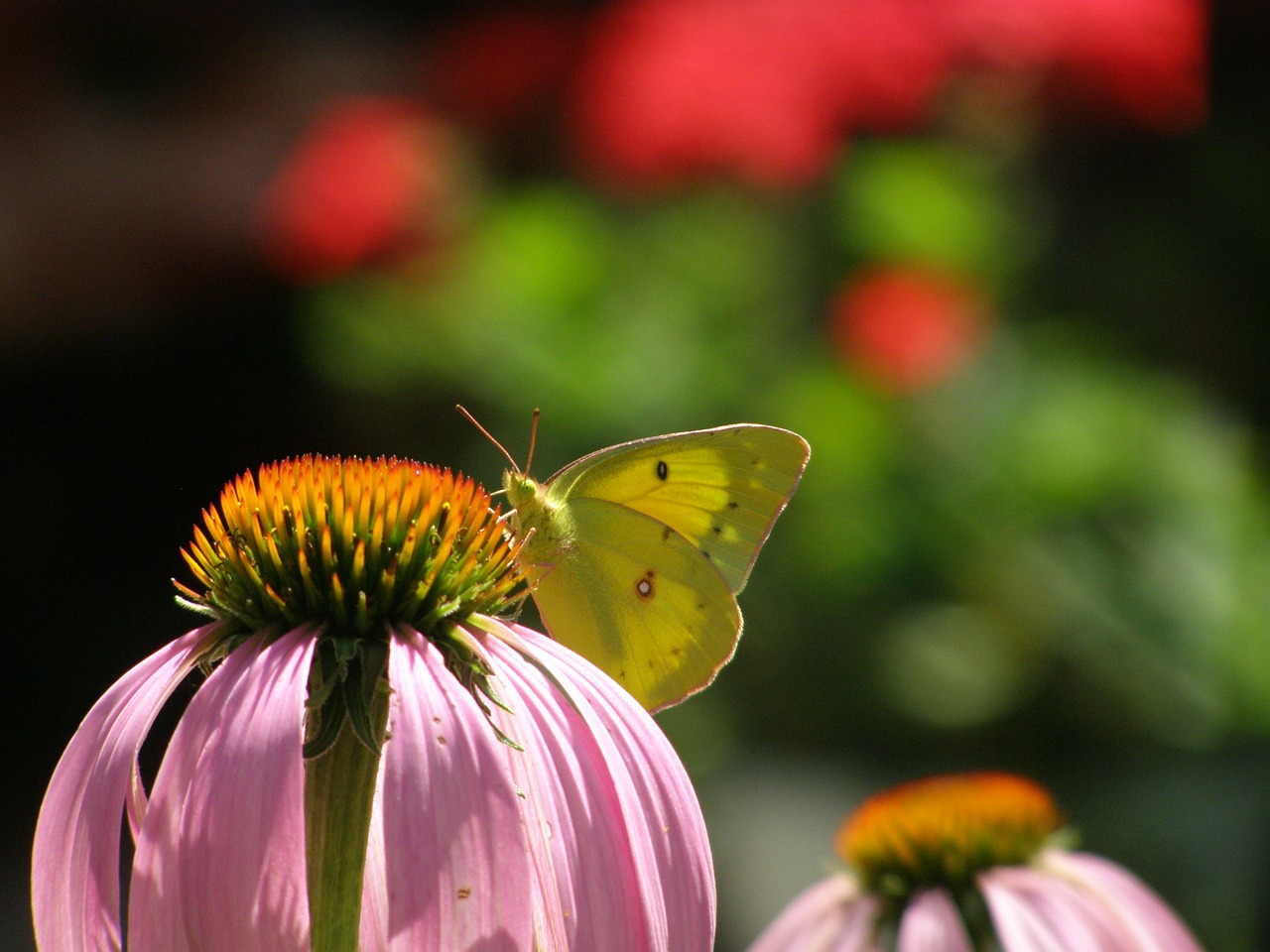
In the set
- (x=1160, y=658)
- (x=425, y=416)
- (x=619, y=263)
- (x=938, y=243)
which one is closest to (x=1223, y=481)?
(x=1160, y=658)

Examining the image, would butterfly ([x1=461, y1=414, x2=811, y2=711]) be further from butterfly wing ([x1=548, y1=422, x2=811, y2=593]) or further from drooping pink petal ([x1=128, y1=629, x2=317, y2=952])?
drooping pink petal ([x1=128, y1=629, x2=317, y2=952])

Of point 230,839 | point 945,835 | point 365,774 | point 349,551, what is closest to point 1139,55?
point 945,835

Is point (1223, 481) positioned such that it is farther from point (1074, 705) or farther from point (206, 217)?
point (206, 217)

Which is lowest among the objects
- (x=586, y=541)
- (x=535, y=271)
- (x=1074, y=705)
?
(x=1074, y=705)

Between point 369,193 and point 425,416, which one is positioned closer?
point 369,193

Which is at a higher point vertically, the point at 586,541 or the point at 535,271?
the point at 535,271

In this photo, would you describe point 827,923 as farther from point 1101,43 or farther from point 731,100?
point 1101,43

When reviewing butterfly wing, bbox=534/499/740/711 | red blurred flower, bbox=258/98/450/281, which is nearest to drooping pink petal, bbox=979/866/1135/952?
butterfly wing, bbox=534/499/740/711
